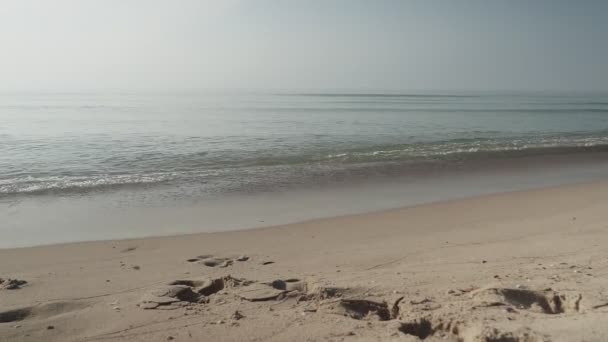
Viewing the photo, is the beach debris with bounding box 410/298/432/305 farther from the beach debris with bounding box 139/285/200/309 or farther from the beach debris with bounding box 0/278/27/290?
the beach debris with bounding box 0/278/27/290

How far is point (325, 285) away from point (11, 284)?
3067 millimetres

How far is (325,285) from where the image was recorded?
149 inches

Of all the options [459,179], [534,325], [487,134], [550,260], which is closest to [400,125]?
[487,134]

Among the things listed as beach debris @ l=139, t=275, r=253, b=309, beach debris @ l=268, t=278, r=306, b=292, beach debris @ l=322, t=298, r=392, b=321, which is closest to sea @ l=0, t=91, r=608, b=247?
beach debris @ l=139, t=275, r=253, b=309

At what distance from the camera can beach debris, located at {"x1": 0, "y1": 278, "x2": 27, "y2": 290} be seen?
400cm

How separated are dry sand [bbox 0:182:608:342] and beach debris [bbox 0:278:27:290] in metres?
0.04

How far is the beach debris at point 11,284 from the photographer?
4.00m

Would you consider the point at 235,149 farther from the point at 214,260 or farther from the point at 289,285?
the point at 289,285

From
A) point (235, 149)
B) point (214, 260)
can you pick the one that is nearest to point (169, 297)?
point (214, 260)

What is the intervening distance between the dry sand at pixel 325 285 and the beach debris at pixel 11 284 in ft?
0.13

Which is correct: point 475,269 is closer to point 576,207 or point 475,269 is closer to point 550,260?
point 550,260

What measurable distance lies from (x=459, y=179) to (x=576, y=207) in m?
3.58

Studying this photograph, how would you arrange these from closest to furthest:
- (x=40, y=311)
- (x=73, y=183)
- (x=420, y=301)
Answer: (x=420, y=301), (x=40, y=311), (x=73, y=183)

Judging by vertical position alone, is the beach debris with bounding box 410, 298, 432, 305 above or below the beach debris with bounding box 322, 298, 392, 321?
above
